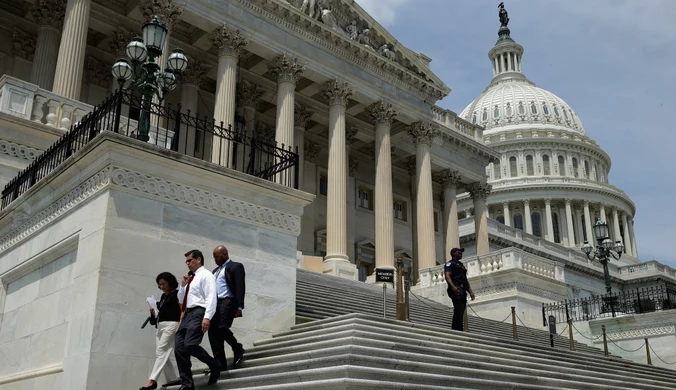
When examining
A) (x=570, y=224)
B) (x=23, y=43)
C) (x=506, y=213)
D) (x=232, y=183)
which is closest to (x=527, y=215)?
(x=506, y=213)

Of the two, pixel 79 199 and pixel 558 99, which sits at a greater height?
pixel 558 99

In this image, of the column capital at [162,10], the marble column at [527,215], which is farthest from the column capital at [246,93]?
the marble column at [527,215]

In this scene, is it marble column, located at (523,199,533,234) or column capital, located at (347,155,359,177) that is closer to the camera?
column capital, located at (347,155,359,177)

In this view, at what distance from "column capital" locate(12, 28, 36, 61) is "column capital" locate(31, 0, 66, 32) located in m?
2.04

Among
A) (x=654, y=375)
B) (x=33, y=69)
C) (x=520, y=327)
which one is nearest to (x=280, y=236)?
(x=654, y=375)

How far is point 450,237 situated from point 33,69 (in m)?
23.9

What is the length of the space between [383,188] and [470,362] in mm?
24051

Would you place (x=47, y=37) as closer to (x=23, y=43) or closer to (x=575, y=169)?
(x=23, y=43)

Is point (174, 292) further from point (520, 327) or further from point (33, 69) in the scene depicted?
point (33, 69)

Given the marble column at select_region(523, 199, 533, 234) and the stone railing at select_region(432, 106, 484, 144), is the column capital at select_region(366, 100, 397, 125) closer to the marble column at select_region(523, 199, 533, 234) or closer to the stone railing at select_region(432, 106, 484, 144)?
the stone railing at select_region(432, 106, 484, 144)

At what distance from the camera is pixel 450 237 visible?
39.4m

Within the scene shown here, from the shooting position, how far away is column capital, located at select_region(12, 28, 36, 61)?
94.5 feet

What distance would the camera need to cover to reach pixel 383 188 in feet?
112

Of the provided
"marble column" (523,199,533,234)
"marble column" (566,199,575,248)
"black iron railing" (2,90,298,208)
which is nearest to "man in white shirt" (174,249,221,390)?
"black iron railing" (2,90,298,208)
